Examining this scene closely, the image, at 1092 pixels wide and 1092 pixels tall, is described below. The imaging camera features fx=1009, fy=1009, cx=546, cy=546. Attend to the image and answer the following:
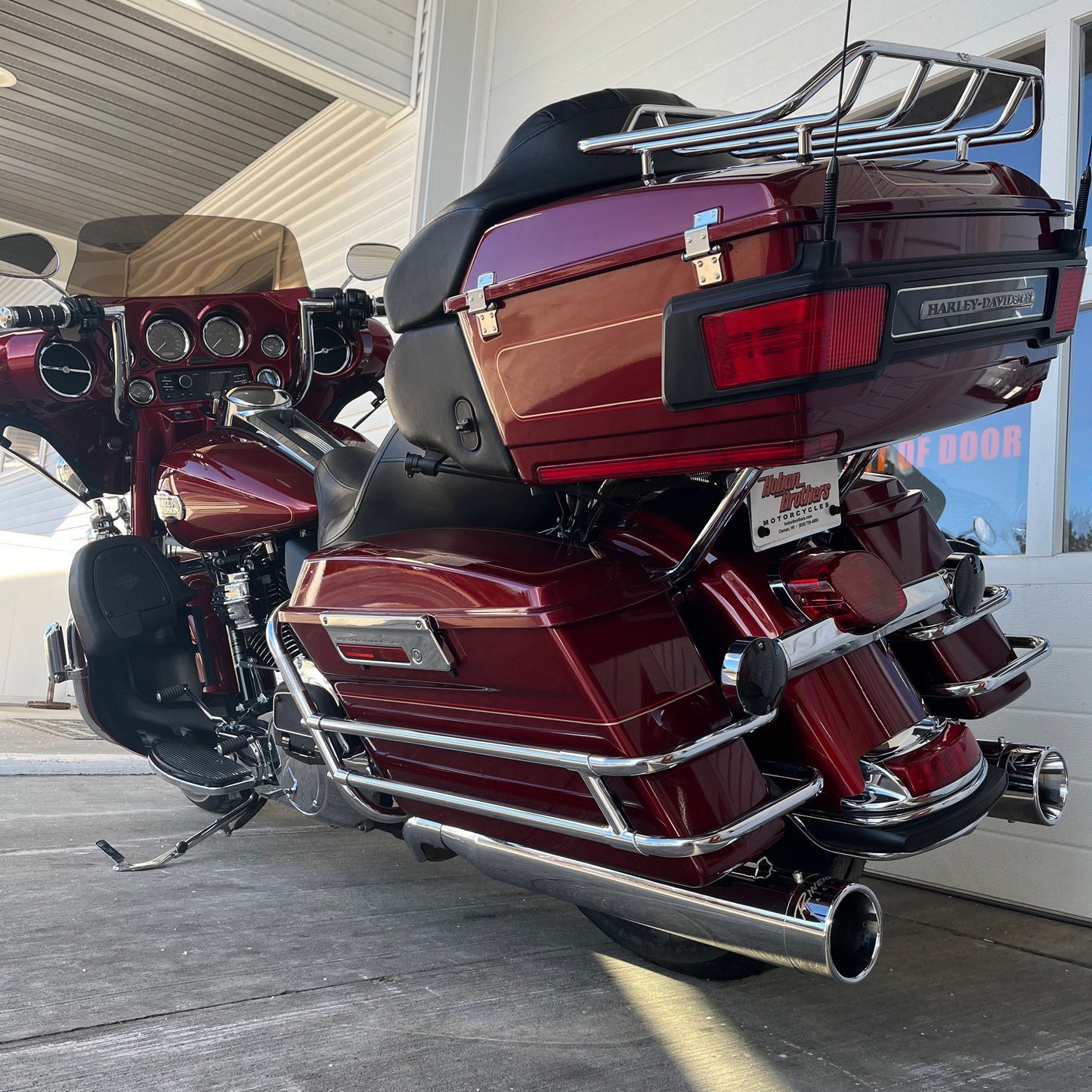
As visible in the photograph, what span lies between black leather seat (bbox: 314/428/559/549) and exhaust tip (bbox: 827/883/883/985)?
0.76m

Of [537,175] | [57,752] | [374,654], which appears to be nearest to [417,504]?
[374,654]

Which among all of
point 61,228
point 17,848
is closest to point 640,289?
point 17,848

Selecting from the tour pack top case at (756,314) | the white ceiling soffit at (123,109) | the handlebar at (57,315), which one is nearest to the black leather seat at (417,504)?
the tour pack top case at (756,314)

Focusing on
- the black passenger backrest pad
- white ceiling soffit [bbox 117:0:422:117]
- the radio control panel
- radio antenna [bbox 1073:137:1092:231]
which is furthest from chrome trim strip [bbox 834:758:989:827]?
white ceiling soffit [bbox 117:0:422:117]

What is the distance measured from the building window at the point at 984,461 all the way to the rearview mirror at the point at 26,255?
212cm

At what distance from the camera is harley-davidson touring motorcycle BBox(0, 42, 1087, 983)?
116 centimetres

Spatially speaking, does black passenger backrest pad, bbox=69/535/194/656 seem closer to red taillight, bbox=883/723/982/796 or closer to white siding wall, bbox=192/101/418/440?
red taillight, bbox=883/723/982/796

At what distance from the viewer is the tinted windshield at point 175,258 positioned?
9.13ft

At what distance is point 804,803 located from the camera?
140cm

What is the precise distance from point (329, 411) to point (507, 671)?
1.78 metres

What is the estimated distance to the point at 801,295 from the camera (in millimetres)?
1081

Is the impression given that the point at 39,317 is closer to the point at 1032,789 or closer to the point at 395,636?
the point at 395,636

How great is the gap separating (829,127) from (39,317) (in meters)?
2.01

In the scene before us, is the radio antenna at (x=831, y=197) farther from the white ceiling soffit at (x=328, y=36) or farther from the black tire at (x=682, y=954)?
the white ceiling soffit at (x=328, y=36)
